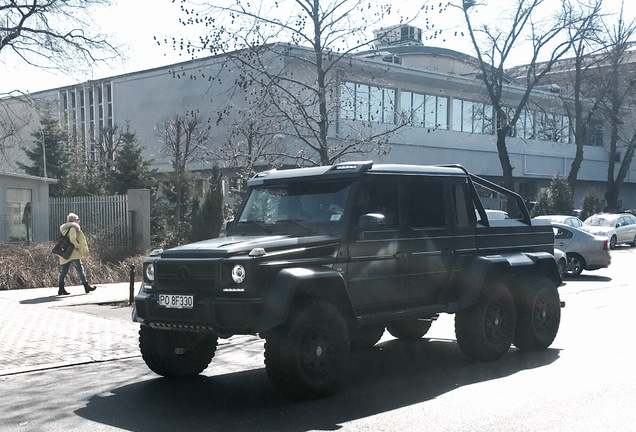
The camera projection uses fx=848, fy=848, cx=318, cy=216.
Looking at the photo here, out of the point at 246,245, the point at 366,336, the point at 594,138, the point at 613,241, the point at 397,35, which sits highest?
the point at 594,138

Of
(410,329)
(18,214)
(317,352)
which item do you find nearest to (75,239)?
(18,214)

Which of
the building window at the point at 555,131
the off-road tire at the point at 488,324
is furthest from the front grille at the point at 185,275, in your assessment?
the building window at the point at 555,131

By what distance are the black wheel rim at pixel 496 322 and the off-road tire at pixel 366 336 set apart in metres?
1.41

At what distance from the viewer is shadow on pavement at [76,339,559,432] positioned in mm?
7141

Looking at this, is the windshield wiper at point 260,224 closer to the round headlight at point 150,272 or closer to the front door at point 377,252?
the front door at point 377,252

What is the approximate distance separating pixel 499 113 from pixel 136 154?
15.9 metres

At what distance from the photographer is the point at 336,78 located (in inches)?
815

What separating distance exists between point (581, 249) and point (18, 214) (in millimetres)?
15859

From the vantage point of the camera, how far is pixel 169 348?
28.9ft

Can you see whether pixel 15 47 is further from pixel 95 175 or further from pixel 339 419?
pixel 339 419

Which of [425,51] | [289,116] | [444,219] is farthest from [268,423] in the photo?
[425,51]

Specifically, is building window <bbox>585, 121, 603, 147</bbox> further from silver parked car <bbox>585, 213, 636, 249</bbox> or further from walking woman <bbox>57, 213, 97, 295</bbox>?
walking woman <bbox>57, 213, 97, 295</bbox>

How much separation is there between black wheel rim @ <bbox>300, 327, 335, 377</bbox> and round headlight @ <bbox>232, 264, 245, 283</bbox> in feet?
2.65

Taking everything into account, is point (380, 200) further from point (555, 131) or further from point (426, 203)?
point (555, 131)
